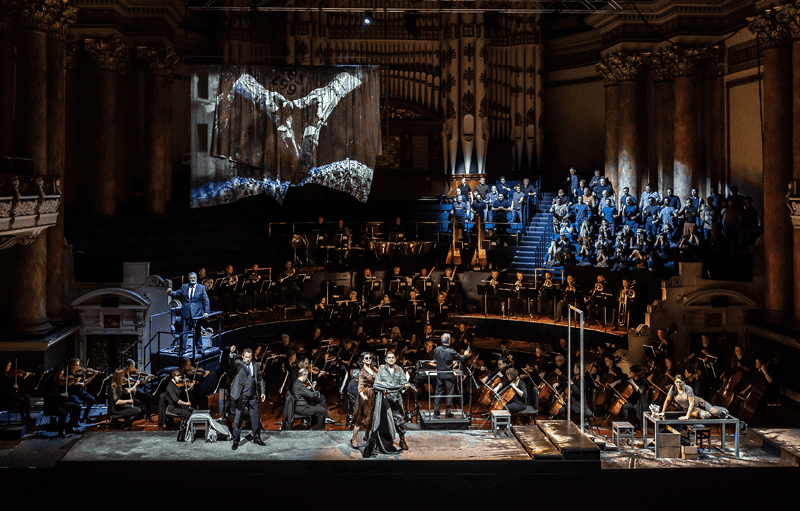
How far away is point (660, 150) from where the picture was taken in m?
18.7

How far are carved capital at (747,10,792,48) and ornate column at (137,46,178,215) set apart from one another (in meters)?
12.6

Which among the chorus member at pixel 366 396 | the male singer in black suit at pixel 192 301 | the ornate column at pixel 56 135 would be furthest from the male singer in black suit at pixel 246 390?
the ornate column at pixel 56 135

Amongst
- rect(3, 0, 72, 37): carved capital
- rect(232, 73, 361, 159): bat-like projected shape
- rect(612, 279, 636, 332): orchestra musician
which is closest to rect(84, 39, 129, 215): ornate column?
rect(232, 73, 361, 159): bat-like projected shape

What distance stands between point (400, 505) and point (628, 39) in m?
13.5

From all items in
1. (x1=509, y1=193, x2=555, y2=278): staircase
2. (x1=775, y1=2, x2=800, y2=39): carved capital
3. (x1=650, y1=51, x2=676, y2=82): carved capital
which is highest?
(x1=650, y1=51, x2=676, y2=82): carved capital

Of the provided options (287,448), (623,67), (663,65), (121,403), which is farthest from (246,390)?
(623,67)

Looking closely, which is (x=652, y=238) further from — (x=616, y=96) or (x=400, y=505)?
(x=400, y=505)

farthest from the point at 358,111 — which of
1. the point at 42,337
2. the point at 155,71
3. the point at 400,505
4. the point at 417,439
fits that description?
the point at 400,505

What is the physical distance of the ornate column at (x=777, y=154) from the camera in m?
14.1

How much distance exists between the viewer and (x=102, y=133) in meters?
17.6

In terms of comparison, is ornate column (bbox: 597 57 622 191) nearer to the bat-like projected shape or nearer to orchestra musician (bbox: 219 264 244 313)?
the bat-like projected shape

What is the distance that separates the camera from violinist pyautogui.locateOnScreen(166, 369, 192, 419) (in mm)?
11276

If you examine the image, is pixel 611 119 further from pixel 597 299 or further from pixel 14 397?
pixel 14 397

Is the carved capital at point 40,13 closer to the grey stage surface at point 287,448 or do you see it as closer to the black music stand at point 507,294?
the grey stage surface at point 287,448
